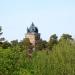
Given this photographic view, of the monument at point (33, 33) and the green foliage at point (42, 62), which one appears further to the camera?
the monument at point (33, 33)

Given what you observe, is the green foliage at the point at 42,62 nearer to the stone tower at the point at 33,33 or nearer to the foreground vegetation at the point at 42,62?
the foreground vegetation at the point at 42,62

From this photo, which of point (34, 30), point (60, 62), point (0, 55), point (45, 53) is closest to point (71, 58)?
point (60, 62)

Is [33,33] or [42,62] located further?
[33,33]

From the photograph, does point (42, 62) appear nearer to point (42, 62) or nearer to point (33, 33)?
point (42, 62)

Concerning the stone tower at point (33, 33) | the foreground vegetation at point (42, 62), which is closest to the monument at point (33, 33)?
the stone tower at point (33, 33)

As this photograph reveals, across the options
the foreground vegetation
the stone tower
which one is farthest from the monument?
the foreground vegetation

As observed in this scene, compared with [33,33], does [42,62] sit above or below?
below

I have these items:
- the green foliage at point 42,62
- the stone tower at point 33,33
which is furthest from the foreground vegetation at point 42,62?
the stone tower at point 33,33

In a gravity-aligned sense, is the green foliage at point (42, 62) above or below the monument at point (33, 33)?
below

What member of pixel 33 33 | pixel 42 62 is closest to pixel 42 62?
pixel 42 62

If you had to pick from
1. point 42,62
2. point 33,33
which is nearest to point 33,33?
point 33,33

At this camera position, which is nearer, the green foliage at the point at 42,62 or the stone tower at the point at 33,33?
the green foliage at the point at 42,62

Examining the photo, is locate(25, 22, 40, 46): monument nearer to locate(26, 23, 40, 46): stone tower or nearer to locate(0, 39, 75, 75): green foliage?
locate(26, 23, 40, 46): stone tower

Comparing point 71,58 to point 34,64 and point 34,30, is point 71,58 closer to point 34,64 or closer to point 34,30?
point 34,64
